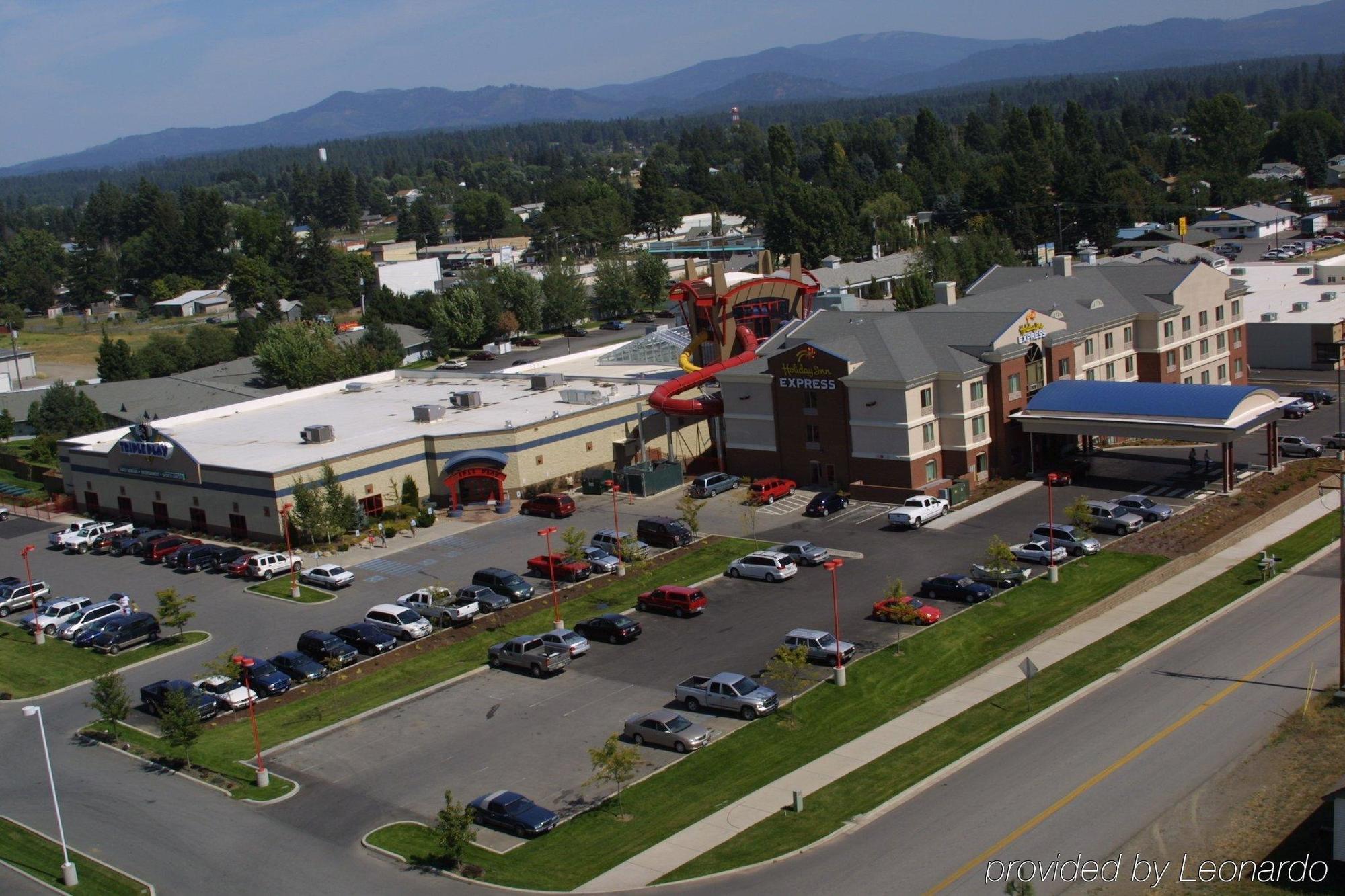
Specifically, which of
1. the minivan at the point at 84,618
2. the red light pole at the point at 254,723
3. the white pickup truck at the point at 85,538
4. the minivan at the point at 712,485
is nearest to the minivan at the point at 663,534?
Result: the minivan at the point at 712,485

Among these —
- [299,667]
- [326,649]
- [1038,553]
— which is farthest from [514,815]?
[1038,553]

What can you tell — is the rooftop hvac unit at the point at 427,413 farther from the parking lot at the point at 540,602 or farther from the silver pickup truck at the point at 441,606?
the silver pickup truck at the point at 441,606

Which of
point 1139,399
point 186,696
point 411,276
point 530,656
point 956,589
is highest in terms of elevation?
point 411,276

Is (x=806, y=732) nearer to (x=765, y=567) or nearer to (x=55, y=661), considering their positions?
(x=765, y=567)

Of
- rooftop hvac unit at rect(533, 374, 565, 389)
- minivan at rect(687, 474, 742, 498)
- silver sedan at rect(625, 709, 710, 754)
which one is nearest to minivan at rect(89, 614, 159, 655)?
silver sedan at rect(625, 709, 710, 754)

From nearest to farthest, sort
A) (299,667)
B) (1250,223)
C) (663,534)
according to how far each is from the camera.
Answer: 1. (299,667)
2. (663,534)
3. (1250,223)

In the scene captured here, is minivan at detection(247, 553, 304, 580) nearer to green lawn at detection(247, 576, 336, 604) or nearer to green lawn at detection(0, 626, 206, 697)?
green lawn at detection(247, 576, 336, 604)

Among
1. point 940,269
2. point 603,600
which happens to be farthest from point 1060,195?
point 603,600
